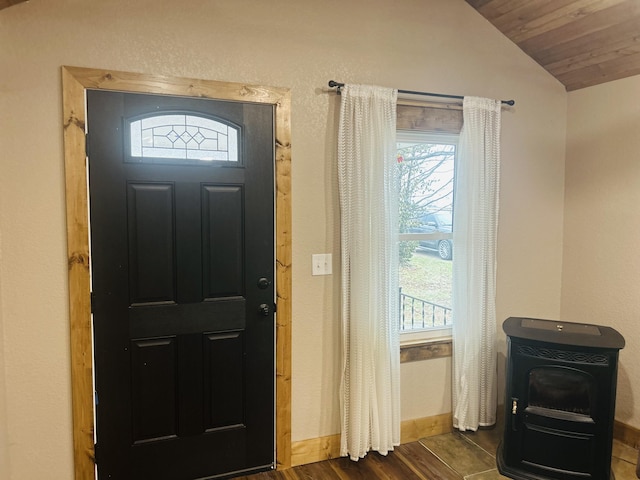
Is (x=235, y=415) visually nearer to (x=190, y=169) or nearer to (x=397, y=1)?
(x=190, y=169)

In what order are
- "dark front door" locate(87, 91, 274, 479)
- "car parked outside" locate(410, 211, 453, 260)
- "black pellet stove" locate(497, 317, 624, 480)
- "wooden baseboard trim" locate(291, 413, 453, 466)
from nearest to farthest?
"dark front door" locate(87, 91, 274, 479)
"black pellet stove" locate(497, 317, 624, 480)
"wooden baseboard trim" locate(291, 413, 453, 466)
"car parked outside" locate(410, 211, 453, 260)

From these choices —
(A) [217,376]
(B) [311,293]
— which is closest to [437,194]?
(B) [311,293]

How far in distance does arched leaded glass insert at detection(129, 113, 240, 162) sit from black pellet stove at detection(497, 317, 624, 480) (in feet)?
6.15

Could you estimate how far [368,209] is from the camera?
264cm

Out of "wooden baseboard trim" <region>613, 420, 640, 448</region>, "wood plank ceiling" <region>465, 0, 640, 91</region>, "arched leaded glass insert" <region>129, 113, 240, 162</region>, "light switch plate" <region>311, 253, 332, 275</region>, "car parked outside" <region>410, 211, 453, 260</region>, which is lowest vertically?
"wooden baseboard trim" <region>613, 420, 640, 448</region>

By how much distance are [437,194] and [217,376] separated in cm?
175

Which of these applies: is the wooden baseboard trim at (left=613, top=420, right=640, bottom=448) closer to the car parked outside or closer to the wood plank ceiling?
the car parked outside

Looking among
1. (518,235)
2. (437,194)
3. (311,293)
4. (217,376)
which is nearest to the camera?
(217,376)

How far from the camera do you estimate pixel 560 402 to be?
2498 millimetres

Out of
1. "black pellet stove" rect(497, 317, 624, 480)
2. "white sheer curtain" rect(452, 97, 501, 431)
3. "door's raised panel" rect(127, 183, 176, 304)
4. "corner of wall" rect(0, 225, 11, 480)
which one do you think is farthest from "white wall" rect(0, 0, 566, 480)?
"black pellet stove" rect(497, 317, 624, 480)

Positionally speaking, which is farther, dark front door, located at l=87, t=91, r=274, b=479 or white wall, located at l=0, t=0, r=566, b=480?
dark front door, located at l=87, t=91, r=274, b=479

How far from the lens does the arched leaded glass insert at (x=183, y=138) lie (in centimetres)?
228

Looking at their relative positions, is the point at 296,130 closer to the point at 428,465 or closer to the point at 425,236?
the point at 425,236

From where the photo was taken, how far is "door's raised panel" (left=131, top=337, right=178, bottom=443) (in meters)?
2.36
